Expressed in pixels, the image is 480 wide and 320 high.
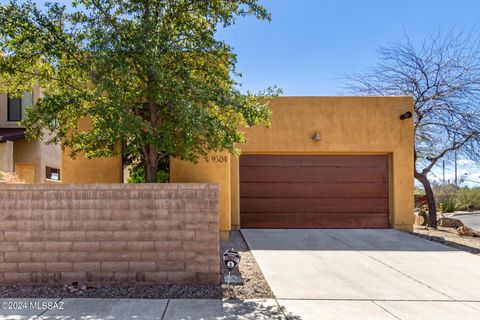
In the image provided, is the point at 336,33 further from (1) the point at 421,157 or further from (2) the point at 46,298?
(2) the point at 46,298

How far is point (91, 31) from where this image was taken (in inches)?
260

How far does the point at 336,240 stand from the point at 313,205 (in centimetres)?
202

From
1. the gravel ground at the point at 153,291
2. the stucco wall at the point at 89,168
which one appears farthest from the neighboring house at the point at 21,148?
the gravel ground at the point at 153,291

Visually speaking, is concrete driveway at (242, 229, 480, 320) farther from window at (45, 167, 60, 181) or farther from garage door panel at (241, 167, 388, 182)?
window at (45, 167, 60, 181)

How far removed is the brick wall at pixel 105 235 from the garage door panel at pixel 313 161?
225 inches

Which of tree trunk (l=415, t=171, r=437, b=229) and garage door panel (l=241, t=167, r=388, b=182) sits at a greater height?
garage door panel (l=241, t=167, r=388, b=182)

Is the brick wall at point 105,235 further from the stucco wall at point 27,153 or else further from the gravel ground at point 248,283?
the stucco wall at point 27,153

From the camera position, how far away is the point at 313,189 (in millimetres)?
12016

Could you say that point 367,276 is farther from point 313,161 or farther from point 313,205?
point 313,161

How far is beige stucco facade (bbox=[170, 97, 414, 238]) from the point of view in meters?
11.9

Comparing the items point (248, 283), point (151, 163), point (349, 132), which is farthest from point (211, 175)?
point (349, 132)

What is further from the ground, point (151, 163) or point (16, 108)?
point (16, 108)

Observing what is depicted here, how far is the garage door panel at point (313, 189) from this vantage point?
468 inches

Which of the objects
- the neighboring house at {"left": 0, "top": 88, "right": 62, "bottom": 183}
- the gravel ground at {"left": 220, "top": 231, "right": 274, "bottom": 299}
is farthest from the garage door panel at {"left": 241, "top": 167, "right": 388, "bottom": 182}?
the neighboring house at {"left": 0, "top": 88, "right": 62, "bottom": 183}
